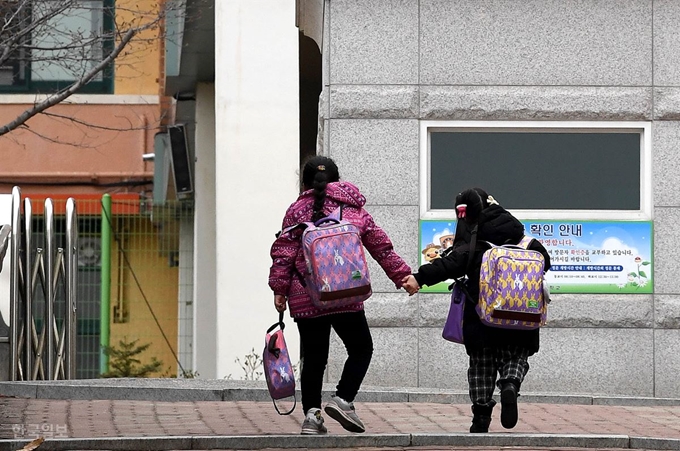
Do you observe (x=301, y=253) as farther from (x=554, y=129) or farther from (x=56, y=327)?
(x=56, y=327)

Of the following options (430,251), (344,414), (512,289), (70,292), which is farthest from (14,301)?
(512,289)


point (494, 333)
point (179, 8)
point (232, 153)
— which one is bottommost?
point (494, 333)

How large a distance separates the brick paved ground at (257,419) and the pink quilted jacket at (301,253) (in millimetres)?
804

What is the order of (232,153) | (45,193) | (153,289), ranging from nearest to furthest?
(232,153) < (153,289) < (45,193)

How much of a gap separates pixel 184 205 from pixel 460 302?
11.8 m

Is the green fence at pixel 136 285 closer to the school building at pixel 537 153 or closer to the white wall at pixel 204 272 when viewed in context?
the white wall at pixel 204 272

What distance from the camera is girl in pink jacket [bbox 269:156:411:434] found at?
8000 mm

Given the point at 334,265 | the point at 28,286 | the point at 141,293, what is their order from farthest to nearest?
1. the point at 141,293
2. the point at 28,286
3. the point at 334,265

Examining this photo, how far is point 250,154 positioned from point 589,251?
5369 millimetres

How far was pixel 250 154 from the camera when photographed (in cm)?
1612

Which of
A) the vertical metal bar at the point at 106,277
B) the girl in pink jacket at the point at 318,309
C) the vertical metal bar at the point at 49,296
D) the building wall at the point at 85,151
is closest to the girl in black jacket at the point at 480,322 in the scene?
the girl in pink jacket at the point at 318,309

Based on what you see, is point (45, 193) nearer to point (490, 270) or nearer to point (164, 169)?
point (164, 169)

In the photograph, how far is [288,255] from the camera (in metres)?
8.02

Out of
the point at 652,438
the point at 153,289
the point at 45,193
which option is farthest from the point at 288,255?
the point at 45,193
